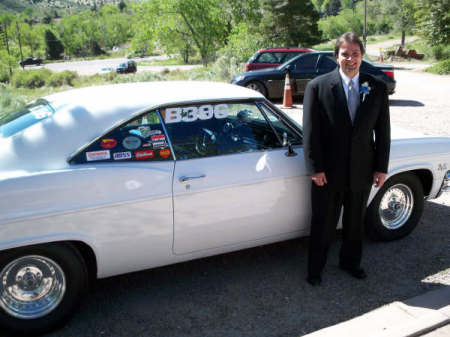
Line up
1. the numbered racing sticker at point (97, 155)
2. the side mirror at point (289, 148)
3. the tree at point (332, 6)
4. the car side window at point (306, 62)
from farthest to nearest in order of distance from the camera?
1. the tree at point (332, 6)
2. the car side window at point (306, 62)
3. the side mirror at point (289, 148)
4. the numbered racing sticker at point (97, 155)

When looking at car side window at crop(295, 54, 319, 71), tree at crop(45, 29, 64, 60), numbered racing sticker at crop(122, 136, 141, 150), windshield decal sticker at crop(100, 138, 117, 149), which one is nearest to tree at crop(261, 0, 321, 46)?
car side window at crop(295, 54, 319, 71)

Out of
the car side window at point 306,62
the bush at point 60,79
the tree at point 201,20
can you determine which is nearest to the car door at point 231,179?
the car side window at point 306,62

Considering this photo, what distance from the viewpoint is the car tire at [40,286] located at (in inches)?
112

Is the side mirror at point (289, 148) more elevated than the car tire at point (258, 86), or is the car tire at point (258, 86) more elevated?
the side mirror at point (289, 148)

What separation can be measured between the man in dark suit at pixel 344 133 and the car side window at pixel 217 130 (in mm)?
430

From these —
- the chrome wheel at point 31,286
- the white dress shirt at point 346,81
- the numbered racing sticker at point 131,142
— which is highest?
the white dress shirt at point 346,81

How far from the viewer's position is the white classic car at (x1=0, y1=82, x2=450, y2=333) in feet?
9.32

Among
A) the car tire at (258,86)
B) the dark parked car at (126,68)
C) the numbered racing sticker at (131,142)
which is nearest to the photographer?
the numbered racing sticker at (131,142)

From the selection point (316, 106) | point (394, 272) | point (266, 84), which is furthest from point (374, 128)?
point (266, 84)

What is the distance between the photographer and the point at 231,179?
336 centimetres

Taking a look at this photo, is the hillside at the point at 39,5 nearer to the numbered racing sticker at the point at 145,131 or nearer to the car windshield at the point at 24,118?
the car windshield at the point at 24,118

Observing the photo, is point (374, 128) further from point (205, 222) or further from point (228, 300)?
point (228, 300)

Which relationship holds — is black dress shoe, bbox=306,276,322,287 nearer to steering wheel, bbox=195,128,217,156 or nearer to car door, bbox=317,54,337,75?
steering wheel, bbox=195,128,217,156

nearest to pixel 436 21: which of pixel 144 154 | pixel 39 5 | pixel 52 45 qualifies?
pixel 144 154
